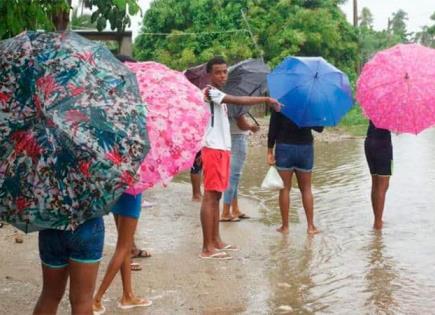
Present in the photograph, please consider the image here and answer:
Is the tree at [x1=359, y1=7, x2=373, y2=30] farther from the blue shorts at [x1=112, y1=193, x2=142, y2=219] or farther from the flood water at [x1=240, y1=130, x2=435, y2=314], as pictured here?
the blue shorts at [x1=112, y1=193, x2=142, y2=219]

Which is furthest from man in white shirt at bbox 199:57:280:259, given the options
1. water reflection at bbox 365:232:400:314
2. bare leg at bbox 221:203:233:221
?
bare leg at bbox 221:203:233:221

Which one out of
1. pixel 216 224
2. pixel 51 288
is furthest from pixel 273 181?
pixel 51 288

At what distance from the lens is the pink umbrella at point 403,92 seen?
22.3 feet

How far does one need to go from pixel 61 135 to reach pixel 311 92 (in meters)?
4.35

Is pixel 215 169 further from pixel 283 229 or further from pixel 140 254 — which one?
pixel 283 229

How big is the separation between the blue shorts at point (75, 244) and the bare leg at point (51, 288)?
7 cm

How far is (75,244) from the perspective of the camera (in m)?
3.05

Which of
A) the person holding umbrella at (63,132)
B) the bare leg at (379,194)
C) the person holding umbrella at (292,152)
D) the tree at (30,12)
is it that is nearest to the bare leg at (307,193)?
the person holding umbrella at (292,152)

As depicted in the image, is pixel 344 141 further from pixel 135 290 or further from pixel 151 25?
pixel 135 290

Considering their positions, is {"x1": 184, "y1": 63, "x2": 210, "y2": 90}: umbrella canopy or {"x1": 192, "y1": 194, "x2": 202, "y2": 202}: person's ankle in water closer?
{"x1": 184, "y1": 63, "x2": 210, "y2": 90}: umbrella canopy

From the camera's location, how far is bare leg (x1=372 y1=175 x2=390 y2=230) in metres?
7.39

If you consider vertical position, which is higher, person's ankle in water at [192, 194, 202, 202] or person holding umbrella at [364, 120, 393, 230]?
person holding umbrella at [364, 120, 393, 230]

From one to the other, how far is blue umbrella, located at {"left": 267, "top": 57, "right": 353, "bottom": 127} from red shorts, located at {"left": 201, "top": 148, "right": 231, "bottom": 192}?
3.53ft

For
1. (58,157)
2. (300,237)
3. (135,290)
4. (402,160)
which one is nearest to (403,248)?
(300,237)
